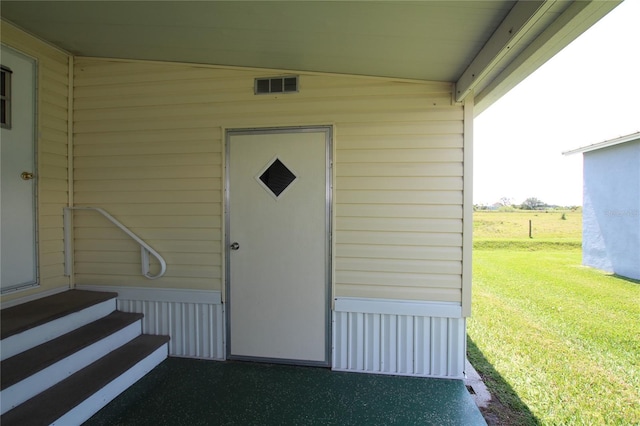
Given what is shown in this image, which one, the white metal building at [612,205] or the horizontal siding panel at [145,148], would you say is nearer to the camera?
the horizontal siding panel at [145,148]

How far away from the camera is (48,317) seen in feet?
6.52

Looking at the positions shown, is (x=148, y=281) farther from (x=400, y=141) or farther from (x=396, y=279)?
(x=400, y=141)

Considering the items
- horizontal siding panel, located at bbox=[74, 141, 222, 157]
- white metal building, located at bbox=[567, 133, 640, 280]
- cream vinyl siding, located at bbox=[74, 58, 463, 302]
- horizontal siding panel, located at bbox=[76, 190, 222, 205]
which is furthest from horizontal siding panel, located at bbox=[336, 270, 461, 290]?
white metal building, located at bbox=[567, 133, 640, 280]

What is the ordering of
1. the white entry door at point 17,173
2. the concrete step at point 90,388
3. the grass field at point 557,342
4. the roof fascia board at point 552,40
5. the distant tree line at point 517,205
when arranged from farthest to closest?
the distant tree line at point 517,205, the white entry door at point 17,173, the grass field at point 557,342, the concrete step at point 90,388, the roof fascia board at point 552,40

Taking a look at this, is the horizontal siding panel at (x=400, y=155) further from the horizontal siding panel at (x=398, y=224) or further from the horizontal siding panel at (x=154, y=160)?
the horizontal siding panel at (x=154, y=160)

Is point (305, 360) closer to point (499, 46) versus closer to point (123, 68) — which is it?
point (499, 46)

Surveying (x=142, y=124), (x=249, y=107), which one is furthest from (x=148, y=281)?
(x=249, y=107)

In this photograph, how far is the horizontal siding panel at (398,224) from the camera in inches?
90.3

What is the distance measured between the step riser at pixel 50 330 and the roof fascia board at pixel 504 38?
337 centimetres

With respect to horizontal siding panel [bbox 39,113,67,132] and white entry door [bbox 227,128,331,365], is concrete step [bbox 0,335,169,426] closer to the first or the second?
white entry door [bbox 227,128,331,365]

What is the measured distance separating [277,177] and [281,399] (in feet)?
5.67

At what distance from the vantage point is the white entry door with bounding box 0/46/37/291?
2100 millimetres

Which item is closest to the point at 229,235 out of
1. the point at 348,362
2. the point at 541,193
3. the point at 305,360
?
the point at 305,360

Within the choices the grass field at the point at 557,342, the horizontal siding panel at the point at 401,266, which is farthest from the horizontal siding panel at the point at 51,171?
the grass field at the point at 557,342
